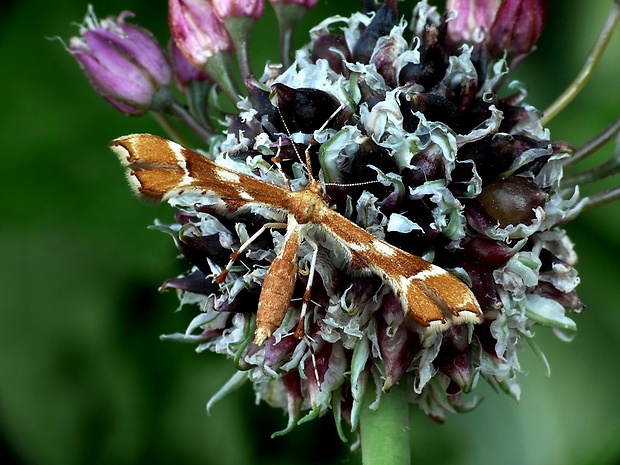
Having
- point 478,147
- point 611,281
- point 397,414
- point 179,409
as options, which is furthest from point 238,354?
point 611,281

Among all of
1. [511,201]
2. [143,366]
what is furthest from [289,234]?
[143,366]

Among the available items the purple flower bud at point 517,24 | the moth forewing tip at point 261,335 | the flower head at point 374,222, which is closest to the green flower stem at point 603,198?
the flower head at point 374,222

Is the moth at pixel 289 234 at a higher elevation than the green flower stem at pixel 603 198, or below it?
below

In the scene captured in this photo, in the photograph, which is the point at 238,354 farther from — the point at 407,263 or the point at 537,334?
the point at 537,334

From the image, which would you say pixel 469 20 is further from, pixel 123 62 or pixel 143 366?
pixel 143 366

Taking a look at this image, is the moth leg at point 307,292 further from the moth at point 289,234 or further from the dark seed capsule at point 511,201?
the dark seed capsule at point 511,201

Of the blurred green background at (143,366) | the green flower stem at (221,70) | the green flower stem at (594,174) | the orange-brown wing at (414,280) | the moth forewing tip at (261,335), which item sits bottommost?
the blurred green background at (143,366)
